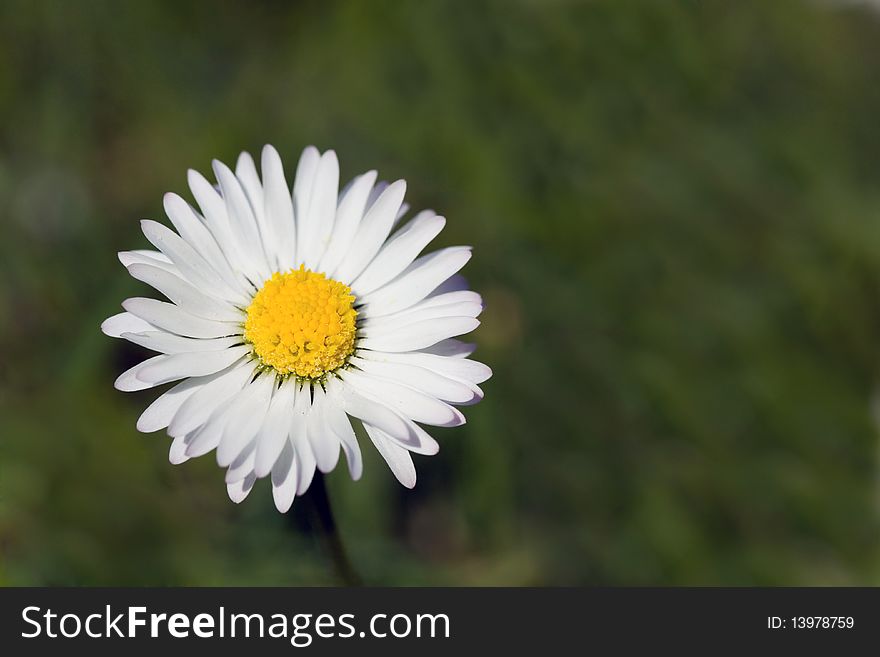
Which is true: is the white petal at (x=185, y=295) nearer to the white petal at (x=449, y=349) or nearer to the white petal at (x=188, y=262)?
the white petal at (x=188, y=262)

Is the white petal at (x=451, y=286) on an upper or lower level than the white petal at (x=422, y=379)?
upper

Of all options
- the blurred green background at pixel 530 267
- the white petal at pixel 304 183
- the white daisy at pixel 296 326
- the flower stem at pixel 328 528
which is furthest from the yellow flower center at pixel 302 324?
the blurred green background at pixel 530 267

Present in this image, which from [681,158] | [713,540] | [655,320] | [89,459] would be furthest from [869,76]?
[89,459]

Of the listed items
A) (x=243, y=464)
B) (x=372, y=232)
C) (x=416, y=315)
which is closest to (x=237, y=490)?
(x=243, y=464)

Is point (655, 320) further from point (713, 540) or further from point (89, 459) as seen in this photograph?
point (89, 459)

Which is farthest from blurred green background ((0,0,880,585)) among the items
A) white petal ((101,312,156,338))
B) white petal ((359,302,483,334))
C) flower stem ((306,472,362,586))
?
white petal ((101,312,156,338))

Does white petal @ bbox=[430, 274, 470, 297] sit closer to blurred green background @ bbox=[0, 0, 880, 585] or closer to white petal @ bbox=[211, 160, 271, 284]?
white petal @ bbox=[211, 160, 271, 284]
